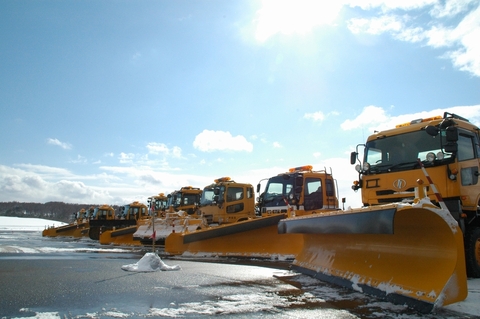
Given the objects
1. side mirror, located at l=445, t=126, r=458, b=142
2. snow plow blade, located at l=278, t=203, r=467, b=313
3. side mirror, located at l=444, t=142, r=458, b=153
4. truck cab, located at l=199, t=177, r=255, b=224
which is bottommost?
snow plow blade, located at l=278, t=203, r=467, b=313

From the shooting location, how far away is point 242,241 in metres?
9.89

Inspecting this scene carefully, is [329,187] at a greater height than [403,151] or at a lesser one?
lesser

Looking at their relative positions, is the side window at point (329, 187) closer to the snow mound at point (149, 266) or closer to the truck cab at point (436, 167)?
the truck cab at point (436, 167)

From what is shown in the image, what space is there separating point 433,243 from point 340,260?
169 cm

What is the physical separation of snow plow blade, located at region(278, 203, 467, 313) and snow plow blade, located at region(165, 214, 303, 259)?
3554mm

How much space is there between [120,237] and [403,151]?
14290 mm

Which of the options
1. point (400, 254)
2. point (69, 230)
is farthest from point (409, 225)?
point (69, 230)

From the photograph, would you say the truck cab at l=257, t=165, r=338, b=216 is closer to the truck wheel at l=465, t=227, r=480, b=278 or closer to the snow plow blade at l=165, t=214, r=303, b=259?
the snow plow blade at l=165, t=214, r=303, b=259

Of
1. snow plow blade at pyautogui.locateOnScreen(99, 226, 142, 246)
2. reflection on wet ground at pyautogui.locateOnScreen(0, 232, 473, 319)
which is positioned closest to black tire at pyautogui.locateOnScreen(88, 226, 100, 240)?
snow plow blade at pyautogui.locateOnScreen(99, 226, 142, 246)

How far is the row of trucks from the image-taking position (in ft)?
12.9

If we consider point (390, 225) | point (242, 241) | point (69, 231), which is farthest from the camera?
point (69, 231)

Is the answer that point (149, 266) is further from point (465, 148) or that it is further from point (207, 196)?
point (207, 196)

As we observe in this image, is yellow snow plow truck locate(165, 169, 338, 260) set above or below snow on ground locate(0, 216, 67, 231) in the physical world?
above

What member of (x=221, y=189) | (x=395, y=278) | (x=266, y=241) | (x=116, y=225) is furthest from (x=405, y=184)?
(x=116, y=225)
